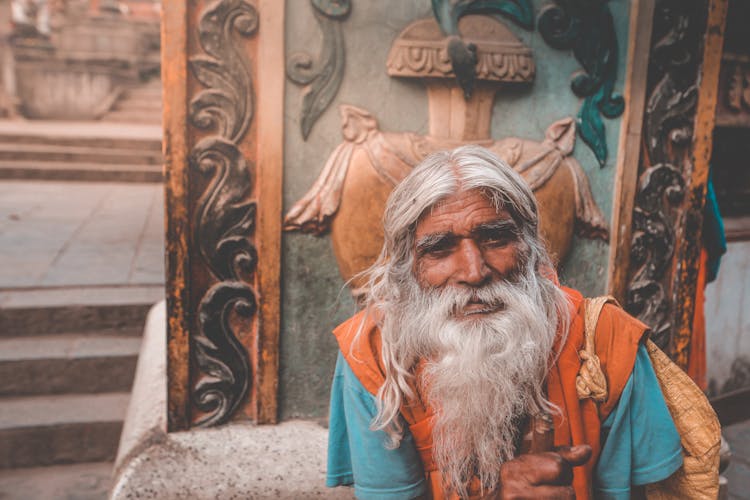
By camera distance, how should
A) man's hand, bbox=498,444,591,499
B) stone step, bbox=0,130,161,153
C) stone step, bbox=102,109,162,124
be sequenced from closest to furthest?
man's hand, bbox=498,444,591,499
stone step, bbox=0,130,161,153
stone step, bbox=102,109,162,124

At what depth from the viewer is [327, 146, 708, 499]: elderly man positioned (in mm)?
1520

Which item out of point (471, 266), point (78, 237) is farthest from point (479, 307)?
point (78, 237)

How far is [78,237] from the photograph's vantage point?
574 cm

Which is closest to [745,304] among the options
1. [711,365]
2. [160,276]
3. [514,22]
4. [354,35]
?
[711,365]

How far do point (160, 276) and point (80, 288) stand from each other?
1.96 ft

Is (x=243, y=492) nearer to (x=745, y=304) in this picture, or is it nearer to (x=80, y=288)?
(x=80, y=288)

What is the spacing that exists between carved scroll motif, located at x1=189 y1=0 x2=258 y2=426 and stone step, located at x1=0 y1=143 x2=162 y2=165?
337 inches

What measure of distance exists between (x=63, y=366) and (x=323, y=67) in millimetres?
2475

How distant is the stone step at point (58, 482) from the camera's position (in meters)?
3.11

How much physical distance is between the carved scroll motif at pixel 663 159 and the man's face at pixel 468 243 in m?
1.21

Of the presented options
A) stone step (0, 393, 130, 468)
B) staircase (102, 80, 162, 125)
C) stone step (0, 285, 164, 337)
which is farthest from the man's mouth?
staircase (102, 80, 162, 125)

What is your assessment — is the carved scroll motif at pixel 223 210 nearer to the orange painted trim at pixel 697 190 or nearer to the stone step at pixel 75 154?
the orange painted trim at pixel 697 190

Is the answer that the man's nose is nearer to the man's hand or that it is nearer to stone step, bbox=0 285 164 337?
the man's hand

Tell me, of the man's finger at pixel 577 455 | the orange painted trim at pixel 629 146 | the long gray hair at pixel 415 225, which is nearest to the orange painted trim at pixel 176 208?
the long gray hair at pixel 415 225
